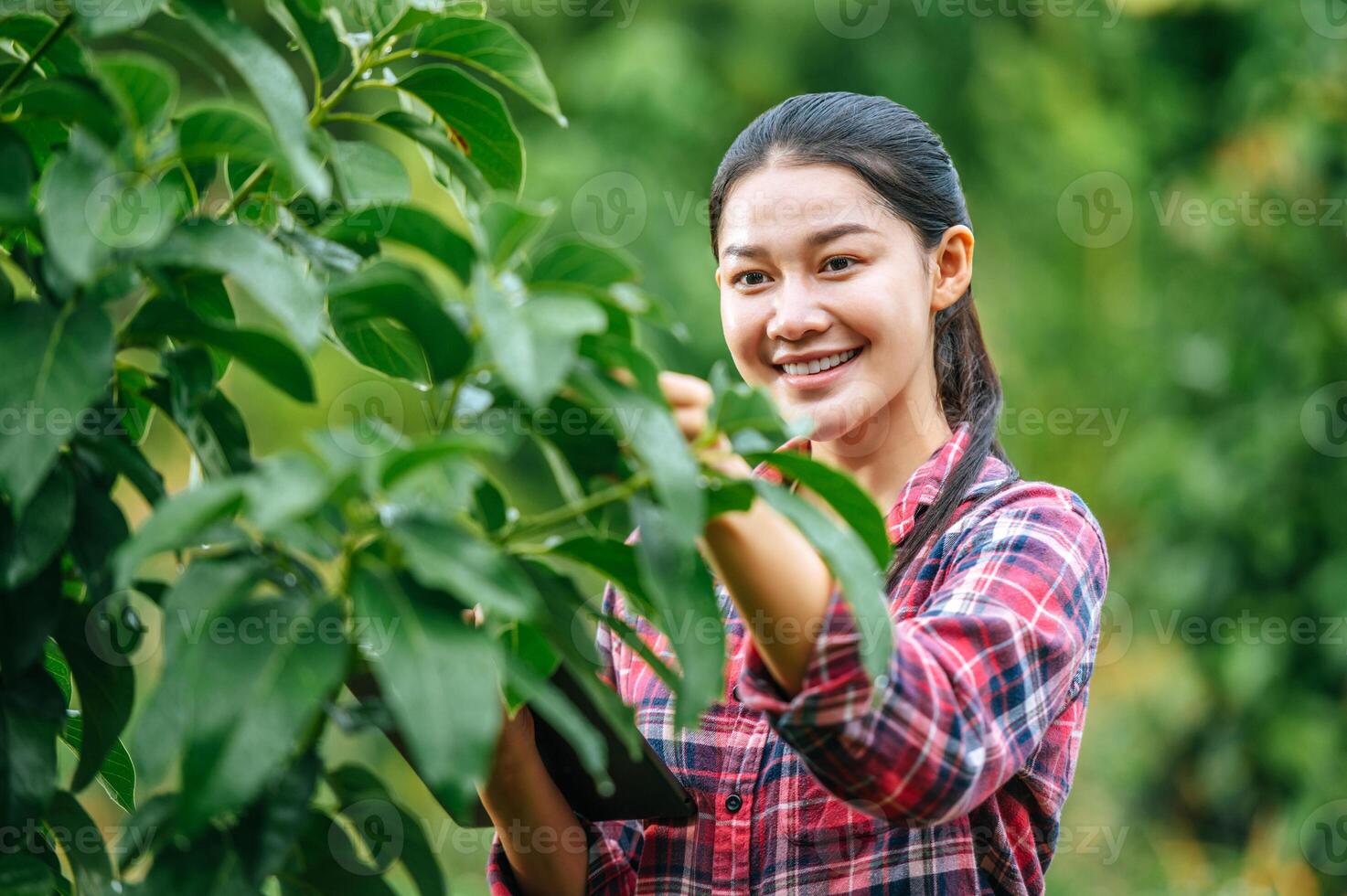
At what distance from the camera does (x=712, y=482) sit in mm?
763

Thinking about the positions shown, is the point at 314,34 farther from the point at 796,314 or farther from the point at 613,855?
the point at 613,855

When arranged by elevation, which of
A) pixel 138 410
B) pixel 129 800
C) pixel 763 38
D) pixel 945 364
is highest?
pixel 763 38

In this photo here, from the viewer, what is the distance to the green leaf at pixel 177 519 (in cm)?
60

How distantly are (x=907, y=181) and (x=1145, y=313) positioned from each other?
3.32 m

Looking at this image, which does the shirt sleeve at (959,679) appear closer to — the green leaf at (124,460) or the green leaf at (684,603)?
the green leaf at (684,603)

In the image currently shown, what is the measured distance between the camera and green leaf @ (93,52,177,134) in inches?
26.5

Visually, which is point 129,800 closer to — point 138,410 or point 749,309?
point 138,410

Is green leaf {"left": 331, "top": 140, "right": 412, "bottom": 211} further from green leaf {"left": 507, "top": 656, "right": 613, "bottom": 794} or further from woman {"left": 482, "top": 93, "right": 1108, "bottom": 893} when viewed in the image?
green leaf {"left": 507, "top": 656, "right": 613, "bottom": 794}

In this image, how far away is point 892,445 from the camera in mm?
1383

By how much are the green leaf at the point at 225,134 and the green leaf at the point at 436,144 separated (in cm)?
19

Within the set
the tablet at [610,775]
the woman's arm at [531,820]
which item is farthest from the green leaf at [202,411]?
the woman's arm at [531,820]

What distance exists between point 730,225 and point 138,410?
1.90ft

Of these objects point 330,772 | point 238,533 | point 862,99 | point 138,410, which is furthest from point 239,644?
point 862,99

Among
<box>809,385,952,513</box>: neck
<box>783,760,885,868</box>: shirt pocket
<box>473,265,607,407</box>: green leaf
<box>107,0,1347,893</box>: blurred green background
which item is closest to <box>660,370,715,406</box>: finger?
<box>473,265,607,407</box>: green leaf
